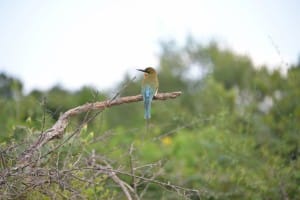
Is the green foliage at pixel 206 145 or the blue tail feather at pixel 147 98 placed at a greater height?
the blue tail feather at pixel 147 98

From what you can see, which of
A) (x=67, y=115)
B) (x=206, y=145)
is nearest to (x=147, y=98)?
(x=67, y=115)

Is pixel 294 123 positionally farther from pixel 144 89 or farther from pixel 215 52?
pixel 215 52

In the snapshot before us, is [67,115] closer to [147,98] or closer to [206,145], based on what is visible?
[147,98]

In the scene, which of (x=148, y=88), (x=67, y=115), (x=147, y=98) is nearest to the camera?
(x=67, y=115)

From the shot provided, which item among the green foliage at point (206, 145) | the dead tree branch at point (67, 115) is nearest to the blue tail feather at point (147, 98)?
the green foliage at point (206, 145)

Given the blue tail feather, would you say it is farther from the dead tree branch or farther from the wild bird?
the dead tree branch

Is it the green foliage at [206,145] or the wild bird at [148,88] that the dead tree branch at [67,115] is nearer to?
the green foliage at [206,145]

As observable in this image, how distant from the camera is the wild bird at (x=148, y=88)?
6.45 metres

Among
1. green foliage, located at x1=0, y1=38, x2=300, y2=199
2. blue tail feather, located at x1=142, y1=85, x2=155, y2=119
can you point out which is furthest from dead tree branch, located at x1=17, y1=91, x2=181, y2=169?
blue tail feather, located at x1=142, y1=85, x2=155, y2=119

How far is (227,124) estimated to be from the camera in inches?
377

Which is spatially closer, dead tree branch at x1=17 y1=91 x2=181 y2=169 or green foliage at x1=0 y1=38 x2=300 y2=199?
dead tree branch at x1=17 y1=91 x2=181 y2=169

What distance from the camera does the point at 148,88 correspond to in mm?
6668

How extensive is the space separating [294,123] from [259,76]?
353cm

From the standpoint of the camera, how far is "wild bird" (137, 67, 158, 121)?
645 cm
